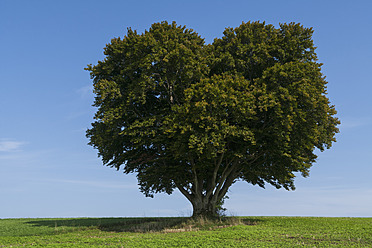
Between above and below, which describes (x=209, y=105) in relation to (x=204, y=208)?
above

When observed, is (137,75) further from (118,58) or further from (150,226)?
(150,226)

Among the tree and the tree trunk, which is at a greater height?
the tree

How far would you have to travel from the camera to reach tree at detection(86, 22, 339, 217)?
23875 mm

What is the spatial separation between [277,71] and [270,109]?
283cm

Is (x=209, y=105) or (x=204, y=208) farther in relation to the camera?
(x=204, y=208)

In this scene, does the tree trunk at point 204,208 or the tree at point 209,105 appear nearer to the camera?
the tree at point 209,105

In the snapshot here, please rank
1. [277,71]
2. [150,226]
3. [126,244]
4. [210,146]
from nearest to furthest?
[126,244]
[210,146]
[277,71]
[150,226]

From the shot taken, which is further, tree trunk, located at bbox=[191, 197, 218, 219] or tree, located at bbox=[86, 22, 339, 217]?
tree trunk, located at bbox=[191, 197, 218, 219]

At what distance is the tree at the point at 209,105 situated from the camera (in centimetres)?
2388

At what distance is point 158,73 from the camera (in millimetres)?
26391

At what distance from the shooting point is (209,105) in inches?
920

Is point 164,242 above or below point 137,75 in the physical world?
below

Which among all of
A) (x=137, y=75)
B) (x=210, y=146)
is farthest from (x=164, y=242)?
(x=137, y=75)

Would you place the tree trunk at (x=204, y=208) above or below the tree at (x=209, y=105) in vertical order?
below
